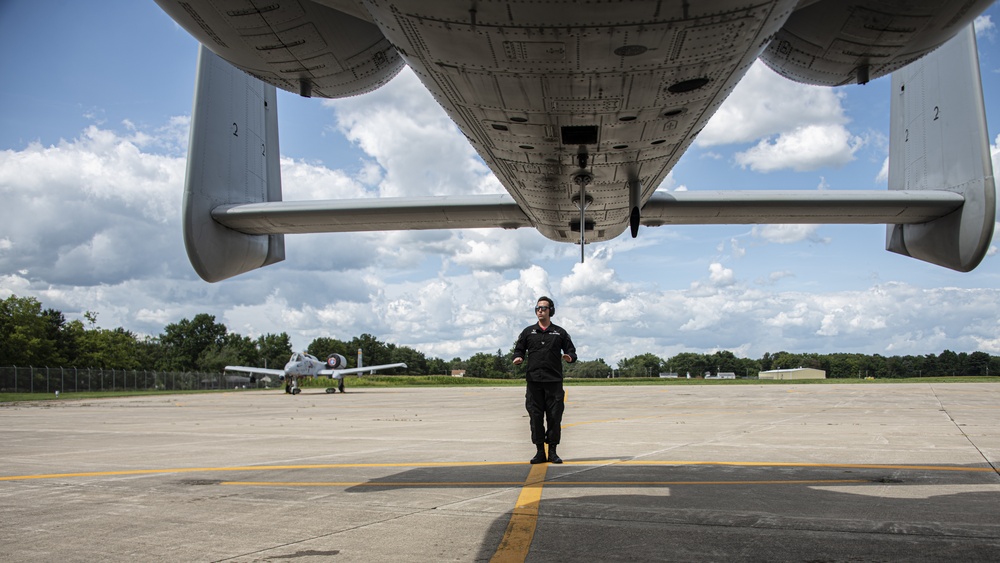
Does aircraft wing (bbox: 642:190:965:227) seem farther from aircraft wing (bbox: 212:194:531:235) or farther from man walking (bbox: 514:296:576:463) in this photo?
man walking (bbox: 514:296:576:463)

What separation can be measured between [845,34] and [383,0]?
3.43 meters

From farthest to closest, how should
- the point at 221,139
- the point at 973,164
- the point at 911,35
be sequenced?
1. the point at 221,139
2. the point at 973,164
3. the point at 911,35

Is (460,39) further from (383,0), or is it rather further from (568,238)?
(568,238)

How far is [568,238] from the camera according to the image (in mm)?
10859

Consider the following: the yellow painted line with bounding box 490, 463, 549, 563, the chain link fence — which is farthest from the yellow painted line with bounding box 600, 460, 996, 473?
the chain link fence

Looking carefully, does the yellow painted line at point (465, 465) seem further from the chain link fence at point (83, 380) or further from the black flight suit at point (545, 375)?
the chain link fence at point (83, 380)

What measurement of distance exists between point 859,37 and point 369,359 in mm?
122441

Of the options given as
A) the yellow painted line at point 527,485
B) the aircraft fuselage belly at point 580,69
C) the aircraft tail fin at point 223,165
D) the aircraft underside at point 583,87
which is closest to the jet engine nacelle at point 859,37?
the aircraft underside at point 583,87

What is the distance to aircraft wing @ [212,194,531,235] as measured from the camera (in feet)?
33.7

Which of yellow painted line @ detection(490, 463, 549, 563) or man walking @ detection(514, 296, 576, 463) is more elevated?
man walking @ detection(514, 296, 576, 463)

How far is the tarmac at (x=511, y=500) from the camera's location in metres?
3.78

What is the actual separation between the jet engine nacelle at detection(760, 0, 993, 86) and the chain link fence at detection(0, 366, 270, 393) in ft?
182

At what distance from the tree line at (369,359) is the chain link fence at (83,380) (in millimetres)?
12130

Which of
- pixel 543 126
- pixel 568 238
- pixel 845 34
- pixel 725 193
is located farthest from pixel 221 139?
pixel 845 34
